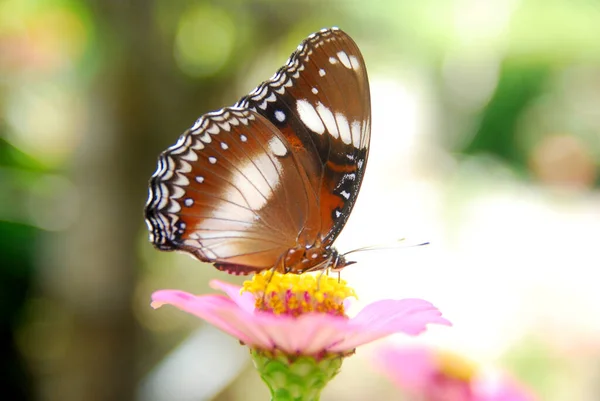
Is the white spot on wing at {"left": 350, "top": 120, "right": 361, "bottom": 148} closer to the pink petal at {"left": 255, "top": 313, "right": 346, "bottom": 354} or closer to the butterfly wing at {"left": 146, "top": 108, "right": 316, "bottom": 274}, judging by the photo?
the butterfly wing at {"left": 146, "top": 108, "right": 316, "bottom": 274}

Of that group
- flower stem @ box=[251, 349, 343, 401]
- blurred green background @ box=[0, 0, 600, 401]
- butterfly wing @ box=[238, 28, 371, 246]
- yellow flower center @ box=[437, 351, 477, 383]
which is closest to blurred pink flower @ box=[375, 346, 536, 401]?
yellow flower center @ box=[437, 351, 477, 383]

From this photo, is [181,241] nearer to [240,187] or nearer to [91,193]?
[240,187]

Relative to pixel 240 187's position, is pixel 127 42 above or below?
above

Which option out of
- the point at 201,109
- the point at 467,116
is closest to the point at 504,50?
the point at 467,116

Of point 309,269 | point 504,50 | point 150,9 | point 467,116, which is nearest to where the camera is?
point 309,269

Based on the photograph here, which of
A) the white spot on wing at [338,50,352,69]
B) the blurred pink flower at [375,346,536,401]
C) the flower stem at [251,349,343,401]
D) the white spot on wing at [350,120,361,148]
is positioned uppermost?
the white spot on wing at [338,50,352,69]

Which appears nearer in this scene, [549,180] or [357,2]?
[357,2]

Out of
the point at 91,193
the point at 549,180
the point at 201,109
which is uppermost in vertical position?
the point at 201,109
